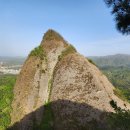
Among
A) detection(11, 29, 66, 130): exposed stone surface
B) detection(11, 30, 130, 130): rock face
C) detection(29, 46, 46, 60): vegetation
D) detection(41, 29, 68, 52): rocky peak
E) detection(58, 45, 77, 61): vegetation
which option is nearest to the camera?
detection(11, 30, 130, 130): rock face

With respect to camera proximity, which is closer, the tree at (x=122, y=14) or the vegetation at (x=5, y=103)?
the tree at (x=122, y=14)

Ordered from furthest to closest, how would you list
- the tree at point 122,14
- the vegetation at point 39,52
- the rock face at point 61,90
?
1. the vegetation at point 39,52
2. the rock face at point 61,90
3. the tree at point 122,14

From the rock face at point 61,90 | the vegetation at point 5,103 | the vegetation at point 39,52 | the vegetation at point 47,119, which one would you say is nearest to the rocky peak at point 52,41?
the rock face at point 61,90

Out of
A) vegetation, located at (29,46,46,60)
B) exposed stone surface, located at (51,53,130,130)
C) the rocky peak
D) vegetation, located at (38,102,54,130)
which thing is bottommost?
vegetation, located at (38,102,54,130)

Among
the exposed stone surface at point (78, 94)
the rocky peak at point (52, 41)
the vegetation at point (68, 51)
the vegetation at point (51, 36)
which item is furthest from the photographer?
the vegetation at point (51, 36)

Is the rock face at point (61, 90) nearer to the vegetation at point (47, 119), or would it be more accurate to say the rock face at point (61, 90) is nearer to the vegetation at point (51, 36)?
the vegetation at point (51, 36)

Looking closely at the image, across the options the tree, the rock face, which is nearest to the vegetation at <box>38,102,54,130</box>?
the rock face

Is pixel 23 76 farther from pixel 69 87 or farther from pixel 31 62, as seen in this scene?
pixel 69 87

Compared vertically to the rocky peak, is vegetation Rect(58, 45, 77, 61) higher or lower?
lower

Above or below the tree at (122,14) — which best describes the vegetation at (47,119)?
below

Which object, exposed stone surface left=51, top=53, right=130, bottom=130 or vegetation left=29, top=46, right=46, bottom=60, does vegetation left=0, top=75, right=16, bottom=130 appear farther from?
exposed stone surface left=51, top=53, right=130, bottom=130
